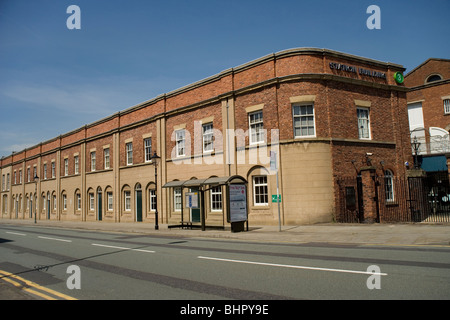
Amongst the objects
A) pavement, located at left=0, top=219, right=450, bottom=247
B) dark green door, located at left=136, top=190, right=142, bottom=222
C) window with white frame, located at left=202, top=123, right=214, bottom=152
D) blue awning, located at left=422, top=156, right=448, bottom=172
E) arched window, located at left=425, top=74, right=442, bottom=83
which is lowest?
pavement, located at left=0, top=219, right=450, bottom=247

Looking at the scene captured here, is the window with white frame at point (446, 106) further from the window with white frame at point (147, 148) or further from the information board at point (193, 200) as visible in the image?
the window with white frame at point (147, 148)

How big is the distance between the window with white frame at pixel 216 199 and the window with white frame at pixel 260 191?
3.07 m

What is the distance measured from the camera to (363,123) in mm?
21469

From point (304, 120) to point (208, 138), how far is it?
696 cm

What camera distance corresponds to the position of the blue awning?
26.3 metres

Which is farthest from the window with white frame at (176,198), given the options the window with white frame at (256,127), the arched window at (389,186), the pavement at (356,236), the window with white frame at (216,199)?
the arched window at (389,186)

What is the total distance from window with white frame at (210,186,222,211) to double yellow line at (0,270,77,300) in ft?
50.4

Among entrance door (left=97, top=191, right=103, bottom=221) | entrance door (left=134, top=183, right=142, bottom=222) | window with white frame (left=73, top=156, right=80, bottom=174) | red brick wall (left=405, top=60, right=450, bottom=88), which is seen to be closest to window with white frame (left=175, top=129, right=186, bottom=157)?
entrance door (left=134, top=183, right=142, bottom=222)

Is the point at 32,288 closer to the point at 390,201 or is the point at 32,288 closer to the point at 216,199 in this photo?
the point at 216,199

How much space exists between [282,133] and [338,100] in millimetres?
3852

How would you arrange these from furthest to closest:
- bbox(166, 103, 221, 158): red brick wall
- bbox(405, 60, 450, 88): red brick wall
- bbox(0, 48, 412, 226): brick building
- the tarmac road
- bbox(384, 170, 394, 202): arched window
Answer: bbox(405, 60, 450, 88): red brick wall
bbox(166, 103, 221, 158): red brick wall
bbox(384, 170, 394, 202): arched window
bbox(0, 48, 412, 226): brick building
the tarmac road

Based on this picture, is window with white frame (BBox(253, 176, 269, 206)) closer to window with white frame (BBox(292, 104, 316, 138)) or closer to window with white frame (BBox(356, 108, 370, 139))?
window with white frame (BBox(292, 104, 316, 138))

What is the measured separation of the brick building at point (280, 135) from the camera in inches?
760
